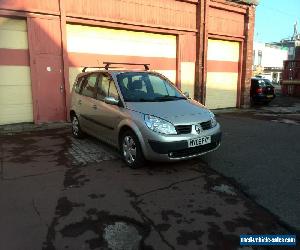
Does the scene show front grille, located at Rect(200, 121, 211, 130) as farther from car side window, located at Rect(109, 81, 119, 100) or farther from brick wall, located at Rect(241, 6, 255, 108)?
brick wall, located at Rect(241, 6, 255, 108)

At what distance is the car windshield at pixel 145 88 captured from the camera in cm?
598

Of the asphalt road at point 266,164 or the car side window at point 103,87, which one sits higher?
the car side window at point 103,87

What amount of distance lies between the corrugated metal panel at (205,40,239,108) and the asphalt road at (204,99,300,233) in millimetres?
4814

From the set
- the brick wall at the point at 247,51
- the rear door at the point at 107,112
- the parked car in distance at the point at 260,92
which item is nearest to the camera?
the rear door at the point at 107,112

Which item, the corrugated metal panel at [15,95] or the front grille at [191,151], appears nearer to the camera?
the front grille at [191,151]

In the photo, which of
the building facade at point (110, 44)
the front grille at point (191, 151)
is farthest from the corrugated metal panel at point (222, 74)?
the front grille at point (191, 151)

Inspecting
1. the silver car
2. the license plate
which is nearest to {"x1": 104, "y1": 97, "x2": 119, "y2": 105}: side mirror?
the silver car

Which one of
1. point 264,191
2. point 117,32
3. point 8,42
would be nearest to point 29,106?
point 8,42

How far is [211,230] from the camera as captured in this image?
3.59 metres

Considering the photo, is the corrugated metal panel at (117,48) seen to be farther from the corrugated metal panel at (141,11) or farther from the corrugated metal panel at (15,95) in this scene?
the corrugated metal panel at (15,95)

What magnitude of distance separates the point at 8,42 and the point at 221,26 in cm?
911

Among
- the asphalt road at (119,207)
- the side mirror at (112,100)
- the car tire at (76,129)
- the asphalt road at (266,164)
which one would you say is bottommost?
the asphalt road at (119,207)

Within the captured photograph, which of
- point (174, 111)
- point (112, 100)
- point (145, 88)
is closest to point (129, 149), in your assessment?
point (112, 100)

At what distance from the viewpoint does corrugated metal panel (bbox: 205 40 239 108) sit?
1437 centimetres
